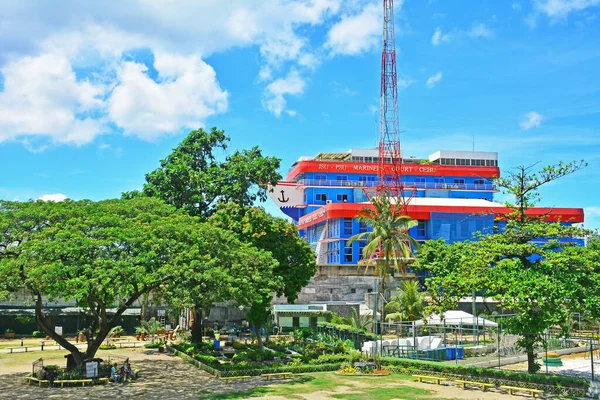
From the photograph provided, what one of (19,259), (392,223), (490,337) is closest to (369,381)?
(490,337)

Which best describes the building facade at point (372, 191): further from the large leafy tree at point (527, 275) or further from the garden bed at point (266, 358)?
the large leafy tree at point (527, 275)

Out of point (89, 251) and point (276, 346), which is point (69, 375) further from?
point (276, 346)

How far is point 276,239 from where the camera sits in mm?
46219

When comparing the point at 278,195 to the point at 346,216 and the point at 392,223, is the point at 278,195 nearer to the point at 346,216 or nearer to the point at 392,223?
the point at 346,216

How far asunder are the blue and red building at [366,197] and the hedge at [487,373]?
167 ft

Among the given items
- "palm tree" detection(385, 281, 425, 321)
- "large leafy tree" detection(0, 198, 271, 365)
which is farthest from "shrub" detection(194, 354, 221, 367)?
"palm tree" detection(385, 281, 425, 321)

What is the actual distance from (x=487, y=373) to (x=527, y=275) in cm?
655

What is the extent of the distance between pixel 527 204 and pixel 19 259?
90.0 ft

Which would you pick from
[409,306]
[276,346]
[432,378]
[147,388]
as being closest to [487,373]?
[432,378]

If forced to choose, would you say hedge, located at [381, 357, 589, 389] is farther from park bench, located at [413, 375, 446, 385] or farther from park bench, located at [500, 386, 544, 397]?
park bench, located at [413, 375, 446, 385]

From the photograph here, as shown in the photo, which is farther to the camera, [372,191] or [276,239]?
[372,191]

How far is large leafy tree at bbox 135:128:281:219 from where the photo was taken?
159 ft

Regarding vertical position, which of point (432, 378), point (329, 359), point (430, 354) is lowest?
point (432, 378)

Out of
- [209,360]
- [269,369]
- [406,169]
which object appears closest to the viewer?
[269,369]
